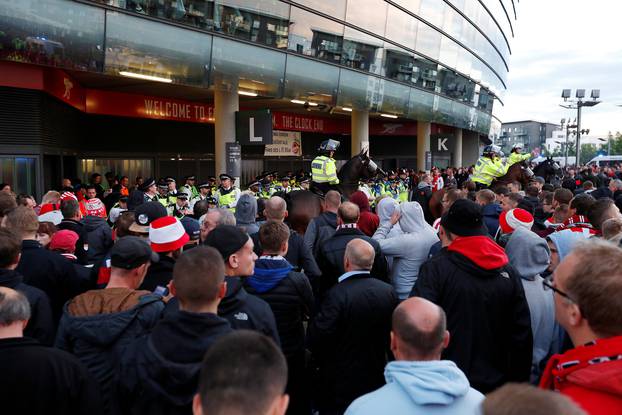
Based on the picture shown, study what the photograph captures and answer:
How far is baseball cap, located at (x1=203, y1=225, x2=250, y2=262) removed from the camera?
331 cm

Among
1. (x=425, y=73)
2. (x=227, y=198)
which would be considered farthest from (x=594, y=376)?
(x=425, y=73)

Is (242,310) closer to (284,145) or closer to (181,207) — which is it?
(181,207)

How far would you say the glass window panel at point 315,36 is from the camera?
634 inches

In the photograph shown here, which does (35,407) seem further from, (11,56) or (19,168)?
(19,168)

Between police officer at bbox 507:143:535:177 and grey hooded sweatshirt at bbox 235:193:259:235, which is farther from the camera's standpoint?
police officer at bbox 507:143:535:177

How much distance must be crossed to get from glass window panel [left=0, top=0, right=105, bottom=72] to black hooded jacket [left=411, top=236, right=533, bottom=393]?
9448 millimetres

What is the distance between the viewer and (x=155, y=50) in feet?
40.0

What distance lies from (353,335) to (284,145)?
2199 cm

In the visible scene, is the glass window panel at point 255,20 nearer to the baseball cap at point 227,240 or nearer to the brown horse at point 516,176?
the brown horse at point 516,176

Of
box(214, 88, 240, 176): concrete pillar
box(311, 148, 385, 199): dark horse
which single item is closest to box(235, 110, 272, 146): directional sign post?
box(214, 88, 240, 176): concrete pillar

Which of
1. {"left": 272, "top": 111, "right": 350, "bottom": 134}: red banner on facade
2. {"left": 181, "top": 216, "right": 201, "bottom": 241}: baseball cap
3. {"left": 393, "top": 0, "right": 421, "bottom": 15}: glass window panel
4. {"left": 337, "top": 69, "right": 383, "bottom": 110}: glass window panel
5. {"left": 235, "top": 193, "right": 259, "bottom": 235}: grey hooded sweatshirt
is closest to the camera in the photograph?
{"left": 181, "top": 216, "right": 201, "bottom": 241}: baseball cap

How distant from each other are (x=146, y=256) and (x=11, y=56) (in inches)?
335

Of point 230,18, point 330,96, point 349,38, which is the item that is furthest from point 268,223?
point 349,38

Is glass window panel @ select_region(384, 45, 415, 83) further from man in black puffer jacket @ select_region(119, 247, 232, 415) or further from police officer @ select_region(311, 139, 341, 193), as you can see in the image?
man in black puffer jacket @ select_region(119, 247, 232, 415)
